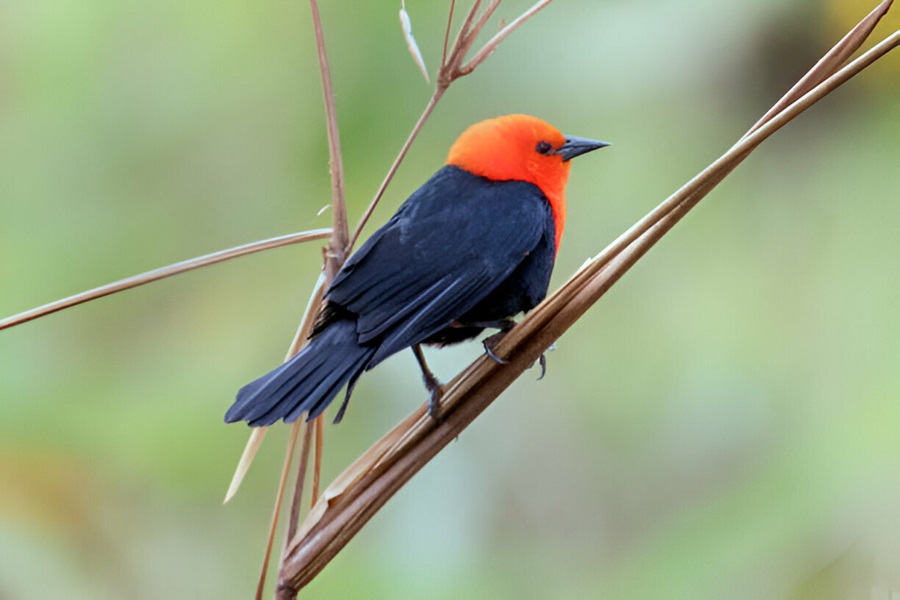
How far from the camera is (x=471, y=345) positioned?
3.81 feet

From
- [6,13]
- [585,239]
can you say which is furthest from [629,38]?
[6,13]

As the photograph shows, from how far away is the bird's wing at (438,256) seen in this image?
66 centimetres

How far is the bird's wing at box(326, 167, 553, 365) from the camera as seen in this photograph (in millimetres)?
657

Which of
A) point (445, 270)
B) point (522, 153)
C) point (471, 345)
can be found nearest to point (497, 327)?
point (445, 270)

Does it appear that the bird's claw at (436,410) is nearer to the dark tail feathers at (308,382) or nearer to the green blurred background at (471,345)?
the dark tail feathers at (308,382)

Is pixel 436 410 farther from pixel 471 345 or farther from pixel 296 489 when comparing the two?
pixel 471 345

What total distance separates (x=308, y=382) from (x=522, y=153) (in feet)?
1.12

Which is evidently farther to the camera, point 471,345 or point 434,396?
point 471,345

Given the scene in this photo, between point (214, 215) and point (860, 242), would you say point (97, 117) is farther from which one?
point (860, 242)

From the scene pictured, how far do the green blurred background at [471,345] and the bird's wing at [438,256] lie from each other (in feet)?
1.06

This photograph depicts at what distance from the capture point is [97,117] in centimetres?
125

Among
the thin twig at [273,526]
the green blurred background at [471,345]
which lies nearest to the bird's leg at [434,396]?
the thin twig at [273,526]

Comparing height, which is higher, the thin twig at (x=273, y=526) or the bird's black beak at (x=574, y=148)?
the bird's black beak at (x=574, y=148)

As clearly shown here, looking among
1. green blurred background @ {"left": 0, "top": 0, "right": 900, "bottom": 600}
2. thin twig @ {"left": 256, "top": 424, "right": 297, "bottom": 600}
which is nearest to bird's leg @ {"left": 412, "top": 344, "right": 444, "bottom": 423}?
thin twig @ {"left": 256, "top": 424, "right": 297, "bottom": 600}
